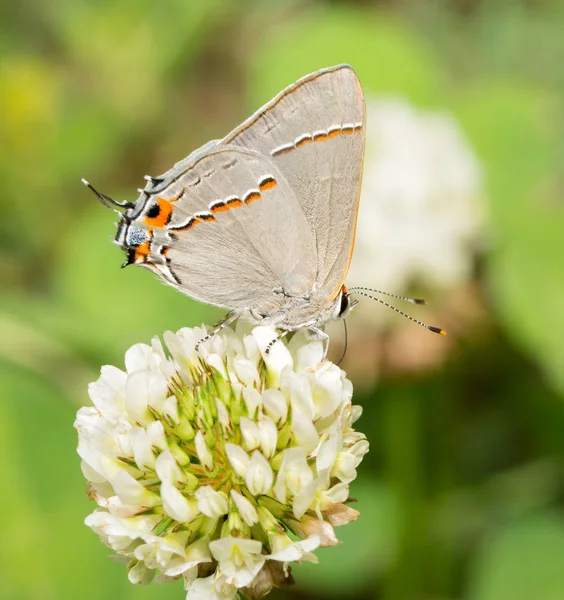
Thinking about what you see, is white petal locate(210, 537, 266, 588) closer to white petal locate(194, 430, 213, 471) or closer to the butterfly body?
white petal locate(194, 430, 213, 471)

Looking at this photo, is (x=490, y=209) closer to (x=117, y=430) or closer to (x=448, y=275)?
(x=448, y=275)

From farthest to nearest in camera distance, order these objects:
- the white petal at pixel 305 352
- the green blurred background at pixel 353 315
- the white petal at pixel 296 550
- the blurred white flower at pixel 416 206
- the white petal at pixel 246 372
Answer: the blurred white flower at pixel 416 206
the green blurred background at pixel 353 315
the white petal at pixel 305 352
the white petal at pixel 246 372
the white petal at pixel 296 550

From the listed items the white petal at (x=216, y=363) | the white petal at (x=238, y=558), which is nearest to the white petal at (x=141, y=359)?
the white petal at (x=216, y=363)

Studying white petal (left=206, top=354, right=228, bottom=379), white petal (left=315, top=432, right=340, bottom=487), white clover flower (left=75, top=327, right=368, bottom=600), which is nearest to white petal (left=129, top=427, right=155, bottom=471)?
white clover flower (left=75, top=327, right=368, bottom=600)

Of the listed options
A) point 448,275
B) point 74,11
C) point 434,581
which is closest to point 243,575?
point 434,581

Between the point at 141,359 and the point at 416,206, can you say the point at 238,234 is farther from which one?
the point at 416,206

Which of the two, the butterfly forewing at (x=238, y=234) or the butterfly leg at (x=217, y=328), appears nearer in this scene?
the butterfly leg at (x=217, y=328)

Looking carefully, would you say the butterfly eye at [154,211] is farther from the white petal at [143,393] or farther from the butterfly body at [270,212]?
the white petal at [143,393]
